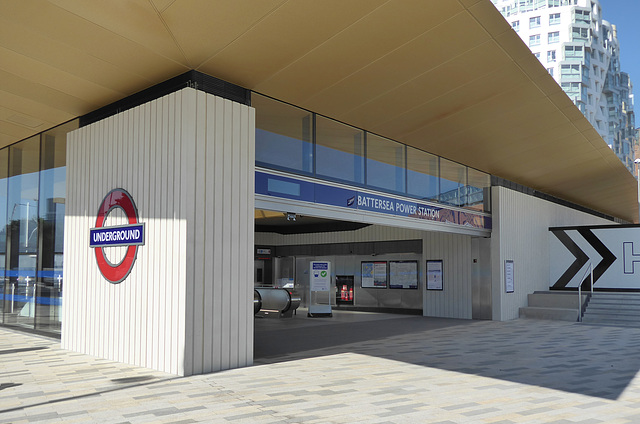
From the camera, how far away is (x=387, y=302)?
59.0 ft

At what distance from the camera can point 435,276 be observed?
635 inches

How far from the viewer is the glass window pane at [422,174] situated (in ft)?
38.8

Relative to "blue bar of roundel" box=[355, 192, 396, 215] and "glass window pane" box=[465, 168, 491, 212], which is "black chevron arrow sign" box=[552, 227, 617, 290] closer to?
"glass window pane" box=[465, 168, 491, 212]

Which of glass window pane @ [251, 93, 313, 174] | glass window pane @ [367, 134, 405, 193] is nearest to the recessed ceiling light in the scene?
glass window pane @ [251, 93, 313, 174]

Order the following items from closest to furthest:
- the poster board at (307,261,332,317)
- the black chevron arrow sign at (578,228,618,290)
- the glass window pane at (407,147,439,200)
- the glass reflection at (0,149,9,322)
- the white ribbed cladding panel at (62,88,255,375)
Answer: the white ribbed cladding panel at (62,88,255,375), the glass reflection at (0,149,9,322), the glass window pane at (407,147,439,200), the poster board at (307,261,332,317), the black chevron arrow sign at (578,228,618,290)

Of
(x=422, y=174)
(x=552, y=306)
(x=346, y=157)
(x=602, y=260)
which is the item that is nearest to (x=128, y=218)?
(x=346, y=157)

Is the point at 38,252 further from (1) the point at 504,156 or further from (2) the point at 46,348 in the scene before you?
(1) the point at 504,156

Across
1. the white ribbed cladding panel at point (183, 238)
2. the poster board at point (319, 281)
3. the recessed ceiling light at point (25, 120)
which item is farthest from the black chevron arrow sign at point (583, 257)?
the recessed ceiling light at point (25, 120)

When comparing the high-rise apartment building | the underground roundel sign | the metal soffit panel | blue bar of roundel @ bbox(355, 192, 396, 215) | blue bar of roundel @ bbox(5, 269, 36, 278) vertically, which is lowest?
blue bar of roundel @ bbox(5, 269, 36, 278)

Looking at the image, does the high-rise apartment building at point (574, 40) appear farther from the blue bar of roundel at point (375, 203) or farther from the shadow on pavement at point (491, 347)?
the blue bar of roundel at point (375, 203)

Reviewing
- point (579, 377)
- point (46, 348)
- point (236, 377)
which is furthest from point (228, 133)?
point (579, 377)

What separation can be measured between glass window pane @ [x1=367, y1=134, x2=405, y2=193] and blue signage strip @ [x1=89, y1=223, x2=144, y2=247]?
14.9 feet

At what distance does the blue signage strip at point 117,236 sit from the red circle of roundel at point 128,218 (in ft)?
0.27

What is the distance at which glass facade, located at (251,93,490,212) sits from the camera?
28.0ft
